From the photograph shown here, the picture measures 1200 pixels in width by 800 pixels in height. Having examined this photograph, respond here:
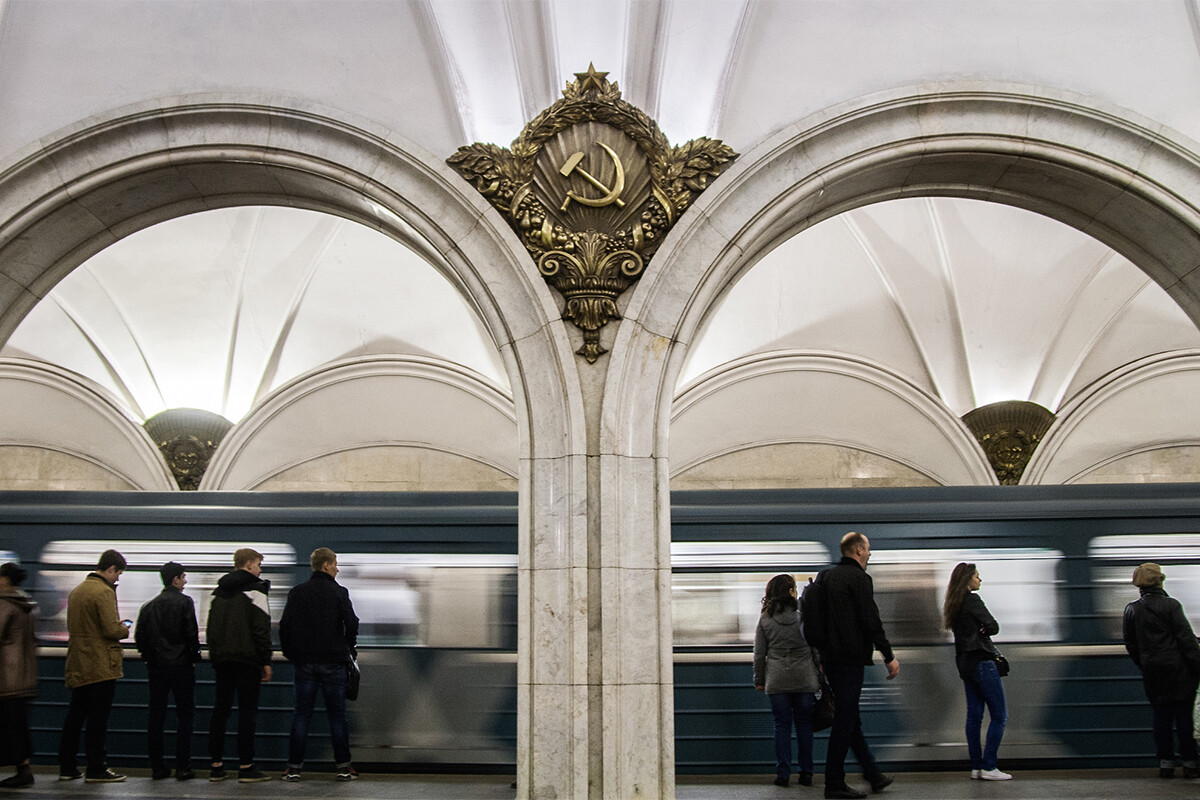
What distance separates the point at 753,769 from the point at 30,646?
14.9 feet

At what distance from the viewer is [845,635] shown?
5457 mm

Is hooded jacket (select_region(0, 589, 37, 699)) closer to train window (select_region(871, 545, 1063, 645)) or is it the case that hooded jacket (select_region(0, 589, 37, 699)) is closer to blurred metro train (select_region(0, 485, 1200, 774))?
blurred metro train (select_region(0, 485, 1200, 774))

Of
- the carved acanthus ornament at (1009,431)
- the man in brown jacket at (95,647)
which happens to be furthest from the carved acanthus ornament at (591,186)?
the carved acanthus ornament at (1009,431)

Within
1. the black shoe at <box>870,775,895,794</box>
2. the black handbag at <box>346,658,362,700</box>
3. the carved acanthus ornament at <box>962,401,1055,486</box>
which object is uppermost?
the carved acanthus ornament at <box>962,401,1055,486</box>

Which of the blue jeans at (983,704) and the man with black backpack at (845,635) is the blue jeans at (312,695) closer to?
the man with black backpack at (845,635)

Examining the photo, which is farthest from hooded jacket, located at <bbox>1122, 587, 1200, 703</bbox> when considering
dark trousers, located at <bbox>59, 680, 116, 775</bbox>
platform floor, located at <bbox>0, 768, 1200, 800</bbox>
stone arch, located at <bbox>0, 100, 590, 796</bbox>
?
dark trousers, located at <bbox>59, 680, 116, 775</bbox>

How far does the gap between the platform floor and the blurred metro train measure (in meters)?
0.34

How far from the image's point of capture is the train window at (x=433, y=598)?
729 cm

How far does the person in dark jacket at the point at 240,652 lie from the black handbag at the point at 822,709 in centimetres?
327

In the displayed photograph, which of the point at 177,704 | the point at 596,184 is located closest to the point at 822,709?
the point at 596,184

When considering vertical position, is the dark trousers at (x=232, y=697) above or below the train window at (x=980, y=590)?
below

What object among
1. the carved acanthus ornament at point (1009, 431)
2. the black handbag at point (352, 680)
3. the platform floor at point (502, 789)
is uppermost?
the carved acanthus ornament at point (1009, 431)

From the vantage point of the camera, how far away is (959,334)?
13.2 meters

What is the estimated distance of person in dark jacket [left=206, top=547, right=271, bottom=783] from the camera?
248 inches
